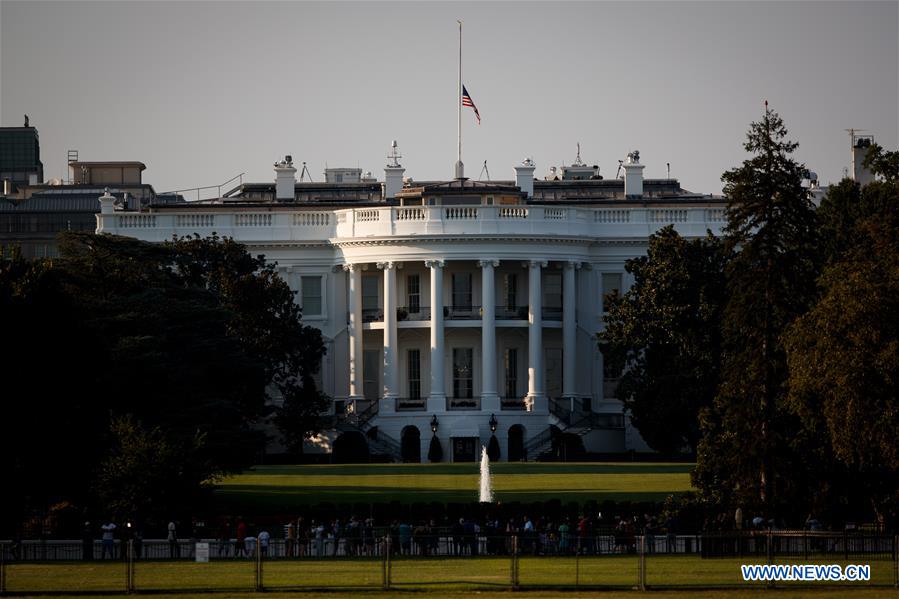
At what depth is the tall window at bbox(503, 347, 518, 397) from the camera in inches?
4505

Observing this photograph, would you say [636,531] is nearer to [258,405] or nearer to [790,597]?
[790,597]

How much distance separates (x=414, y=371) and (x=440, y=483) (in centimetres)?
3126

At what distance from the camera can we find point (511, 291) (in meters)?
115

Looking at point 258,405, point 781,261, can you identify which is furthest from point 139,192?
point 781,261

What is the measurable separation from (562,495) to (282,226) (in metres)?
42.3

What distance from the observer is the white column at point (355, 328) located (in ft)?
369

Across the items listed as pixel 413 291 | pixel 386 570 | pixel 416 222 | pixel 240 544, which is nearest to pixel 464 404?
pixel 413 291

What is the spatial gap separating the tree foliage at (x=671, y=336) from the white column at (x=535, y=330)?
506 inches

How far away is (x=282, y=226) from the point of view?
116 meters

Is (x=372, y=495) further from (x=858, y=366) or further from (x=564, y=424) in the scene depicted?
(x=564, y=424)

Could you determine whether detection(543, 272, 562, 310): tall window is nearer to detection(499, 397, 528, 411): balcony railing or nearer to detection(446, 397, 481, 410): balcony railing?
detection(499, 397, 528, 411): balcony railing

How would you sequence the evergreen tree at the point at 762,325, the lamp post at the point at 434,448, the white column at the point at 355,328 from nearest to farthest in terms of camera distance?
the evergreen tree at the point at 762,325 → the lamp post at the point at 434,448 → the white column at the point at 355,328

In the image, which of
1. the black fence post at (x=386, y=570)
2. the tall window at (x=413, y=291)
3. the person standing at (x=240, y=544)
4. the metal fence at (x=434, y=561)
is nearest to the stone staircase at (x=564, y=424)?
the tall window at (x=413, y=291)

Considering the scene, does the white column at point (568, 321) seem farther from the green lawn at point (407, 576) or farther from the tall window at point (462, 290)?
the green lawn at point (407, 576)
